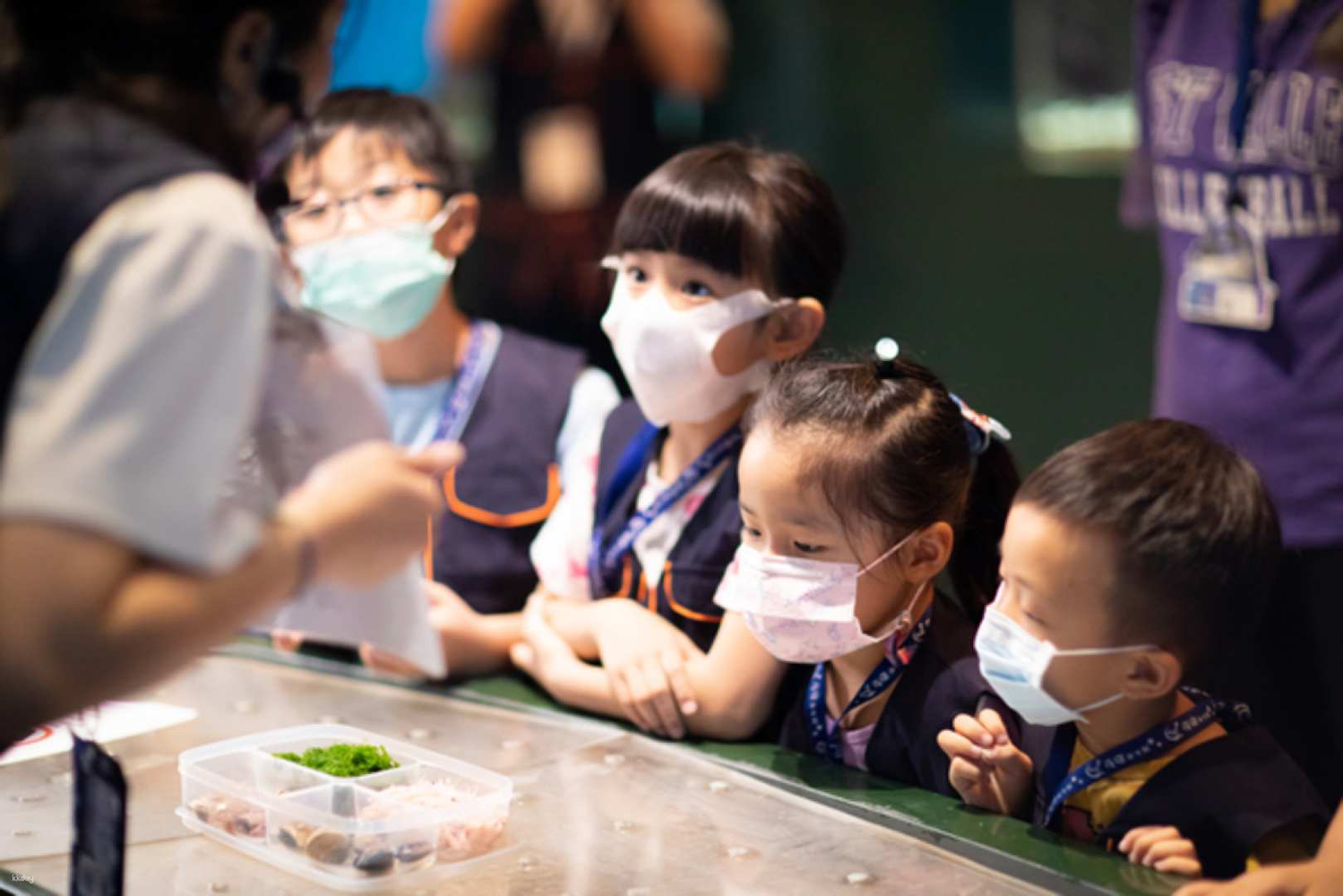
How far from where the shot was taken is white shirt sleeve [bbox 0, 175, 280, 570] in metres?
0.92

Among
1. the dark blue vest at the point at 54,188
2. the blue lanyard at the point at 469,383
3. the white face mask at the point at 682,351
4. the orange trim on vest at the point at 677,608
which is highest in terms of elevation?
the dark blue vest at the point at 54,188

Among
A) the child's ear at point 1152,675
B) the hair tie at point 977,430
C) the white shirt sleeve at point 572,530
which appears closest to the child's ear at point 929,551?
the hair tie at point 977,430

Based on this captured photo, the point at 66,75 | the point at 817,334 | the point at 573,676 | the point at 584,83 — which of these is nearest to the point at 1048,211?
the point at 584,83

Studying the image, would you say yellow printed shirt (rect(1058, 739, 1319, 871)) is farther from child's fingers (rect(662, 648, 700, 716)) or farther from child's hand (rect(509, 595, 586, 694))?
child's hand (rect(509, 595, 586, 694))

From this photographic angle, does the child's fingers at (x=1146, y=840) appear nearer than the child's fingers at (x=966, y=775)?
Yes

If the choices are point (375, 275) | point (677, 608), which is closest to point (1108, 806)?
point (677, 608)

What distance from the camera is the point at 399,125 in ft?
7.89

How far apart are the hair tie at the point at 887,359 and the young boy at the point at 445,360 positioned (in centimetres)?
59

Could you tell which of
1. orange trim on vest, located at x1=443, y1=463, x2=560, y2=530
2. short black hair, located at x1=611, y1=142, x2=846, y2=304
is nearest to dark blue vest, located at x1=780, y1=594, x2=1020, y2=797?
short black hair, located at x1=611, y1=142, x2=846, y2=304

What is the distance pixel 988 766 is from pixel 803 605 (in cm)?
26

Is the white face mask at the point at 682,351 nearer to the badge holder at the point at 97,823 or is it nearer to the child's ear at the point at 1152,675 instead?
the child's ear at the point at 1152,675

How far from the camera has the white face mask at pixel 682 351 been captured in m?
1.96

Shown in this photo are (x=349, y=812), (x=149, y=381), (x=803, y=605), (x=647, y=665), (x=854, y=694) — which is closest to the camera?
(x=149, y=381)

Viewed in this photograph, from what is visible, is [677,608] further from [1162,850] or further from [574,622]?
[1162,850]
